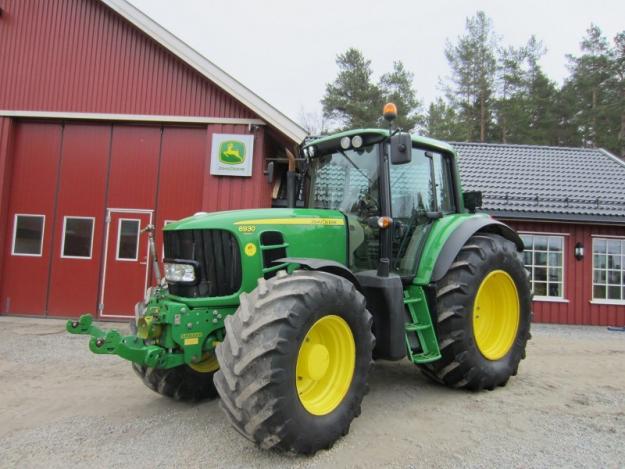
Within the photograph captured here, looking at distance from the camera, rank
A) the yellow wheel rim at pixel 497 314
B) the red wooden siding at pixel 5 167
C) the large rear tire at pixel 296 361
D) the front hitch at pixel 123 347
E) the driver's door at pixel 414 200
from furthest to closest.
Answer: the red wooden siding at pixel 5 167, the yellow wheel rim at pixel 497 314, the driver's door at pixel 414 200, the front hitch at pixel 123 347, the large rear tire at pixel 296 361

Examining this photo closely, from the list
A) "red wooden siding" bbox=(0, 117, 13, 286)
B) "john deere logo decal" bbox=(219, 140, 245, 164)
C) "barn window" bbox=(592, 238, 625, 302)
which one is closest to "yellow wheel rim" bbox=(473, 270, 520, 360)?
"john deere logo decal" bbox=(219, 140, 245, 164)

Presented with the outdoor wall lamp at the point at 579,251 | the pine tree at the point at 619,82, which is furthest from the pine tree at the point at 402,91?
the outdoor wall lamp at the point at 579,251

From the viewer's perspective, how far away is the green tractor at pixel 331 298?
2.81 meters

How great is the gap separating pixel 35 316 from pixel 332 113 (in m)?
22.9

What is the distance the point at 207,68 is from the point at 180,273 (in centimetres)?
615

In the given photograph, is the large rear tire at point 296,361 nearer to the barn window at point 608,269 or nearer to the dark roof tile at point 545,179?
the dark roof tile at point 545,179

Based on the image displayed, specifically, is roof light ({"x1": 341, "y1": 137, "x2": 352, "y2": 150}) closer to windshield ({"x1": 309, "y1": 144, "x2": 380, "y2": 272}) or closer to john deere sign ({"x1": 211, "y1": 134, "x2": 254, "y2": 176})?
windshield ({"x1": 309, "y1": 144, "x2": 380, "y2": 272})

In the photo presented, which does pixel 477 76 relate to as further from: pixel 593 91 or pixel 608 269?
pixel 608 269

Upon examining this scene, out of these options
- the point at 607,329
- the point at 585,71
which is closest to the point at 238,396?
the point at 607,329

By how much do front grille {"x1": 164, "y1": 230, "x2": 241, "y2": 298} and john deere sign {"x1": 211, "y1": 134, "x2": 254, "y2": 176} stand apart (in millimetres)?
5173

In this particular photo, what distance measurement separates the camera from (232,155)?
342 inches

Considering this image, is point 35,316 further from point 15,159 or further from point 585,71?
point 585,71

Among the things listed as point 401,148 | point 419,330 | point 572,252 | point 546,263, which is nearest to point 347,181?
point 401,148

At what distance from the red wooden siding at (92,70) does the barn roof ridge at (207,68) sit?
26 cm
